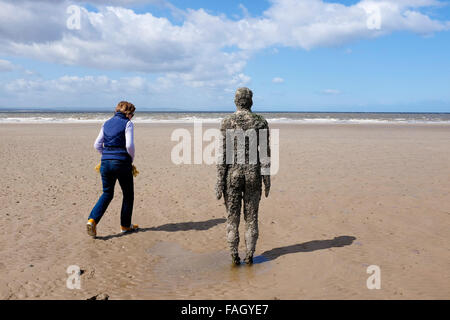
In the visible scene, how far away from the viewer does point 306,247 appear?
20.5 ft

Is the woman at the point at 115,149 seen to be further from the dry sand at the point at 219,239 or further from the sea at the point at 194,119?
the sea at the point at 194,119

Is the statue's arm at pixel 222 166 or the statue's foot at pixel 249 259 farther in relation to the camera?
the statue's foot at pixel 249 259

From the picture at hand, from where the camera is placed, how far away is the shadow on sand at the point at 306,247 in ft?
19.1

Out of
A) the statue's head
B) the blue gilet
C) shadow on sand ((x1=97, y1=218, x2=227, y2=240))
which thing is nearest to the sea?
shadow on sand ((x1=97, y1=218, x2=227, y2=240))

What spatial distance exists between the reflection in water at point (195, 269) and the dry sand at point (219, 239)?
2cm

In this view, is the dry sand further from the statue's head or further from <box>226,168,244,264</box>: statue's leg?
the statue's head

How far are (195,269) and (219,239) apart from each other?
1426 mm

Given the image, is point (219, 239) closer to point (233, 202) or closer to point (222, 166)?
point (233, 202)

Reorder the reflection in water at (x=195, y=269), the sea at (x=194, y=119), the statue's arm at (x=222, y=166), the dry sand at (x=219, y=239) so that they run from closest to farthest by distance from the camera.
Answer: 1. the dry sand at (x=219, y=239)
2. the reflection in water at (x=195, y=269)
3. the statue's arm at (x=222, y=166)
4. the sea at (x=194, y=119)

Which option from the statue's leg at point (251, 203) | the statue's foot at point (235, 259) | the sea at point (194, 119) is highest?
the sea at point (194, 119)

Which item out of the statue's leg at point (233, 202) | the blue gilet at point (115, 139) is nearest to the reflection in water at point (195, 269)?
the statue's leg at point (233, 202)

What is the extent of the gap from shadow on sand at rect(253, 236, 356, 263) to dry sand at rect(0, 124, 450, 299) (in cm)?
2

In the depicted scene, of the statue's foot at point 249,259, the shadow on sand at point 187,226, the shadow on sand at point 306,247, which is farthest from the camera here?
the shadow on sand at point 187,226
